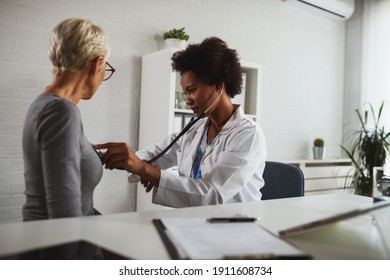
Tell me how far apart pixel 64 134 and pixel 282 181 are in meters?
1.17

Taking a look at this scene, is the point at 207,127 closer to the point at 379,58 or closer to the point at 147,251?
the point at 147,251

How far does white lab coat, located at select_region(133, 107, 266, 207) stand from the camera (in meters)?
1.35

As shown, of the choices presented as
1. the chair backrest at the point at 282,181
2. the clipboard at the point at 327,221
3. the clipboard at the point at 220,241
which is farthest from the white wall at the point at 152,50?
the clipboard at the point at 327,221

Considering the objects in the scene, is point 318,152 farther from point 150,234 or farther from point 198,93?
point 150,234

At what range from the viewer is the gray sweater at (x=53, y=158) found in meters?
0.89

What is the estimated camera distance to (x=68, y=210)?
906 mm

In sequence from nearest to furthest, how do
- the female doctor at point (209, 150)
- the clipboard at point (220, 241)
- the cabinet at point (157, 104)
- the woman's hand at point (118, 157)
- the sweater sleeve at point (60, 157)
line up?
the clipboard at point (220, 241) → the sweater sleeve at point (60, 157) → the woman's hand at point (118, 157) → the female doctor at point (209, 150) → the cabinet at point (157, 104)

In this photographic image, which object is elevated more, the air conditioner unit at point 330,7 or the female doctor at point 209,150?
the air conditioner unit at point 330,7

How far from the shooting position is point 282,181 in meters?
1.77

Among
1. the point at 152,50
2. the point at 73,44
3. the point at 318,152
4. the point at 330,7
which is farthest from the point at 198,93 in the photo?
the point at 330,7

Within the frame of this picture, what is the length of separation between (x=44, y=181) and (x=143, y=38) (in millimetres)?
2266

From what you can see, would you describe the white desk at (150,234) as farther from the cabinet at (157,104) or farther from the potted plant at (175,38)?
the potted plant at (175,38)

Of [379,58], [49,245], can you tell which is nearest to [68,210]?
[49,245]
